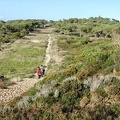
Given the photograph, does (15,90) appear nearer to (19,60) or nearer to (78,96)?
(78,96)

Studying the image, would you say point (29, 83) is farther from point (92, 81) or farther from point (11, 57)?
point (11, 57)

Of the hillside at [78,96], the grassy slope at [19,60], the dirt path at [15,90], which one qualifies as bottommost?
the grassy slope at [19,60]

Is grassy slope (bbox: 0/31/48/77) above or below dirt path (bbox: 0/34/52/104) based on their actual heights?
below

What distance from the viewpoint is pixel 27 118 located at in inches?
693

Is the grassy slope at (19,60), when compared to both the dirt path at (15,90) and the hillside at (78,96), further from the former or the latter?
the hillside at (78,96)

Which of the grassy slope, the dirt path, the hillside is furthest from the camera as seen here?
the grassy slope

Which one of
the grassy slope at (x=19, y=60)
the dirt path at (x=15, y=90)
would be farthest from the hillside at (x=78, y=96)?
the grassy slope at (x=19, y=60)

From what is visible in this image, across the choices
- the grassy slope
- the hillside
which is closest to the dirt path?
the hillside

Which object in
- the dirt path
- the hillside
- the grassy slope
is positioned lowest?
the grassy slope

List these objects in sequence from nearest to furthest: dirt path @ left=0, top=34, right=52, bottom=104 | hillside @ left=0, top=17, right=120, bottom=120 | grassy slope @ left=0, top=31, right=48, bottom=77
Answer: hillside @ left=0, top=17, right=120, bottom=120 → dirt path @ left=0, top=34, right=52, bottom=104 → grassy slope @ left=0, top=31, right=48, bottom=77

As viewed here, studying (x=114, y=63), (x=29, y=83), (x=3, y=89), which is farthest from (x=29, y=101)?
(x=29, y=83)

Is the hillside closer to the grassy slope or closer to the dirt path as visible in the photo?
the dirt path

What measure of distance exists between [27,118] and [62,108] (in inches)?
88.5

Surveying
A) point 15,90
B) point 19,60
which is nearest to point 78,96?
point 15,90
